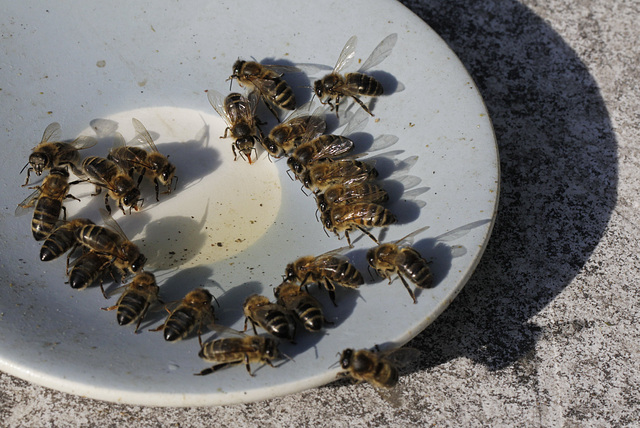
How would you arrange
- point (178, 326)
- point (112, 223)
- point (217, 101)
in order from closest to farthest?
point (178, 326) < point (112, 223) < point (217, 101)

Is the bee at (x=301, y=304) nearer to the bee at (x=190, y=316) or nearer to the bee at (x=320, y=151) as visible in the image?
the bee at (x=190, y=316)

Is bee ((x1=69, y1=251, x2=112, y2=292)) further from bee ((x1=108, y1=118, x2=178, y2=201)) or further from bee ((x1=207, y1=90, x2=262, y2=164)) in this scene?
bee ((x1=207, y1=90, x2=262, y2=164))

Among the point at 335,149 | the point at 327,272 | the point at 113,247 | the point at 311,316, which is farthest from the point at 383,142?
the point at 113,247

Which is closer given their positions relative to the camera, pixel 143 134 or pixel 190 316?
pixel 190 316

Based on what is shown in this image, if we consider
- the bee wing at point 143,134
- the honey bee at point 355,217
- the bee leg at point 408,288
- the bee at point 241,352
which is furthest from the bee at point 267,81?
the bee at point 241,352

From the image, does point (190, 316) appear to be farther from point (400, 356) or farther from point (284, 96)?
point (284, 96)

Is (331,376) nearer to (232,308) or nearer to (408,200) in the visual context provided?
(232,308)

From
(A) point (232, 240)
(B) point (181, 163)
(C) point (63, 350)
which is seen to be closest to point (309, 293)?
(A) point (232, 240)
